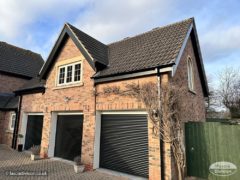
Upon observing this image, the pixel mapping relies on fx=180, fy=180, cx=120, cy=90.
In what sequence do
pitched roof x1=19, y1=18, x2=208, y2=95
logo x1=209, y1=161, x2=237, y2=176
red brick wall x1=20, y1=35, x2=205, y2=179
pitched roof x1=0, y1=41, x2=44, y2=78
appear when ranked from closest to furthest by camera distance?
1. logo x1=209, y1=161, x2=237, y2=176
2. red brick wall x1=20, y1=35, x2=205, y2=179
3. pitched roof x1=19, y1=18, x2=208, y2=95
4. pitched roof x1=0, y1=41, x2=44, y2=78

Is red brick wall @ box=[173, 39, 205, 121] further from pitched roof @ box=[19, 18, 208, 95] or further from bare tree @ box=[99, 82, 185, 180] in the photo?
pitched roof @ box=[19, 18, 208, 95]

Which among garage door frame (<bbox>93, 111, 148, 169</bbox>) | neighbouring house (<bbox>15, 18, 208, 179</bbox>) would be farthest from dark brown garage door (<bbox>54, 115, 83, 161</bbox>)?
garage door frame (<bbox>93, 111, 148, 169</bbox>)

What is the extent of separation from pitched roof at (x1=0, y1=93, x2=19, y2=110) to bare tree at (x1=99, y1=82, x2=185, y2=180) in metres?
11.7

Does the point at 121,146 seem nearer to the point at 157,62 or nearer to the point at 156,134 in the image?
the point at 156,134

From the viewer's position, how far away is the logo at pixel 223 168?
6834 millimetres

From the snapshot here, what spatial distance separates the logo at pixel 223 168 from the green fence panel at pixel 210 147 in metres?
0.07

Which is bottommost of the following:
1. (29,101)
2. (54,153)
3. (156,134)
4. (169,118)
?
(54,153)

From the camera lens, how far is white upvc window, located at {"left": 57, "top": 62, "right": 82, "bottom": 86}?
413 inches

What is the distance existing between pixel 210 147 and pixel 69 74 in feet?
27.5

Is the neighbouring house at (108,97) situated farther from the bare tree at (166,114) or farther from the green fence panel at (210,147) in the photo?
the green fence panel at (210,147)

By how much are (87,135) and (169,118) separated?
171 inches

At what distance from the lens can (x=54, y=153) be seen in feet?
36.0

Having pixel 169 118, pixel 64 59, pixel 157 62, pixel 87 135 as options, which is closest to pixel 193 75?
pixel 157 62

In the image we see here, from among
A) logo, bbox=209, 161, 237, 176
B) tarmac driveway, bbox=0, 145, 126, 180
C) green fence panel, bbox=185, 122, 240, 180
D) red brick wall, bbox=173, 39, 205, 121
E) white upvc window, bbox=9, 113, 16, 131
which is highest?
red brick wall, bbox=173, 39, 205, 121
